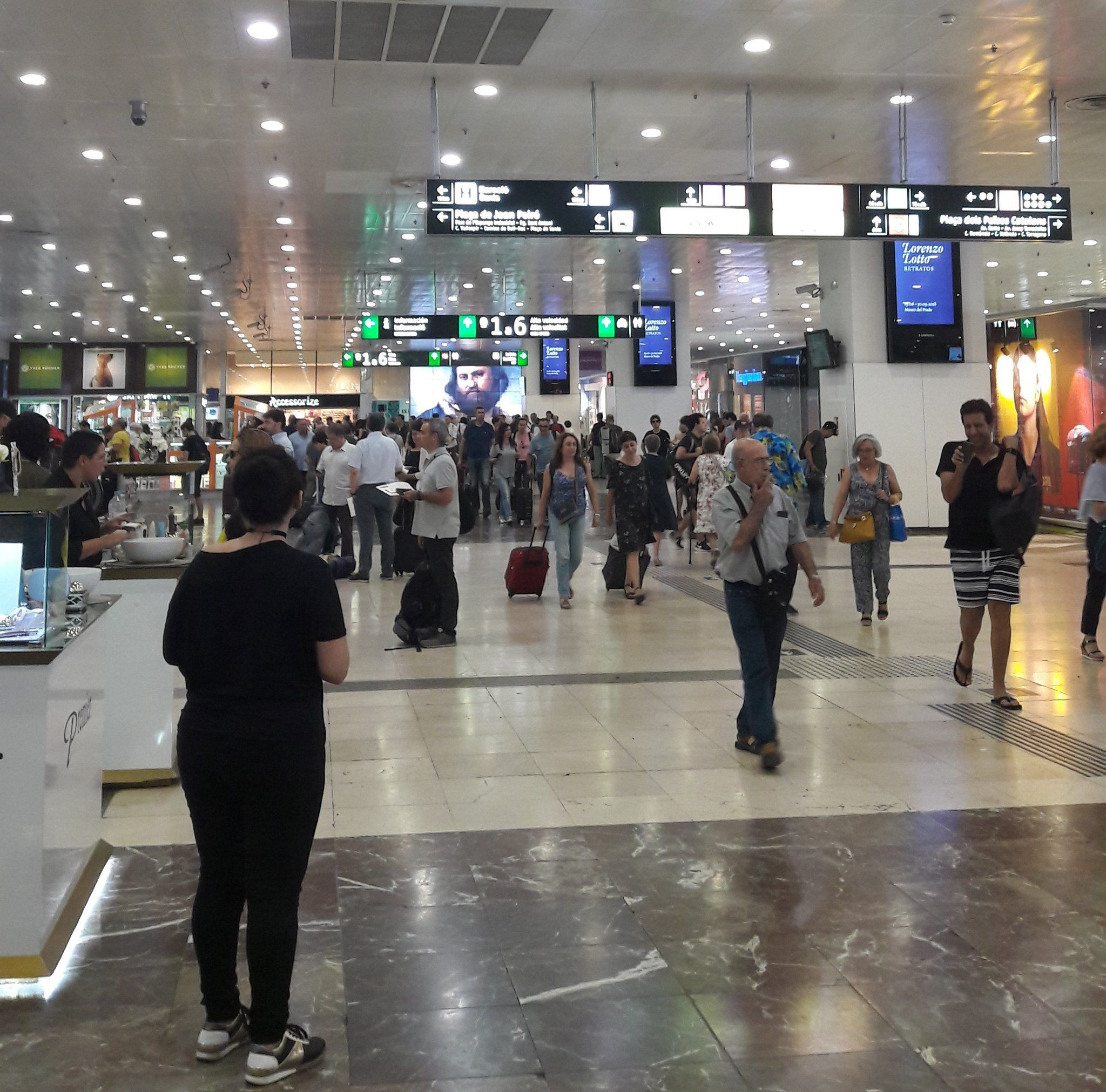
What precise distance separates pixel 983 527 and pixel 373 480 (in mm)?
7343

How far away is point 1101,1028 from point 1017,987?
0.27 meters

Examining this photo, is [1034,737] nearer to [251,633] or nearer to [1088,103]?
[251,633]

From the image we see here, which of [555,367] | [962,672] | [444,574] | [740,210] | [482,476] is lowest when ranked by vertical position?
[962,672]

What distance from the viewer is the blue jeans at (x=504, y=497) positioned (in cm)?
2038

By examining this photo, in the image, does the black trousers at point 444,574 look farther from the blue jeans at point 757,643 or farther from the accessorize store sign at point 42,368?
the accessorize store sign at point 42,368

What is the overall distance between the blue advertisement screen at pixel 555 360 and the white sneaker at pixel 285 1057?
32.3m

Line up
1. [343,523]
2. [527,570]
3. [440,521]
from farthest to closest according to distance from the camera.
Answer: [343,523]
[527,570]
[440,521]

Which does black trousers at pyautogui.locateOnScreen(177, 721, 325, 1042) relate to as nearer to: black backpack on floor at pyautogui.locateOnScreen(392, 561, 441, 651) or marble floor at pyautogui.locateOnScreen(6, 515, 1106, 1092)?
marble floor at pyautogui.locateOnScreen(6, 515, 1106, 1092)

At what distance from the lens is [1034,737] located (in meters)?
6.23

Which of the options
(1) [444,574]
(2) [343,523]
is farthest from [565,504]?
(2) [343,523]

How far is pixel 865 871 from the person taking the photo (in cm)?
432

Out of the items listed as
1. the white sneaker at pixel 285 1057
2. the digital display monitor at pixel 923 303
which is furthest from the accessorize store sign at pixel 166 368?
the white sneaker at pixel 285 1057

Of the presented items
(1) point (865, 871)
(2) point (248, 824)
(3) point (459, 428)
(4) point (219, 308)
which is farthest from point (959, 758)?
(4) point (219, 308)

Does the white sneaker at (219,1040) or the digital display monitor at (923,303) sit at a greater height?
the digital display monitor at (923,303)
